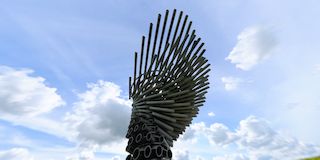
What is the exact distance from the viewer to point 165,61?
1587cm

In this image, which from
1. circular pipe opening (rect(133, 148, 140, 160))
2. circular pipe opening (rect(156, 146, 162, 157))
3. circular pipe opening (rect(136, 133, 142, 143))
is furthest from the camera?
circular pipe opening (rect(136, 133, 142, 143))

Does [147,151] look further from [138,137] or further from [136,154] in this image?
[138,137]

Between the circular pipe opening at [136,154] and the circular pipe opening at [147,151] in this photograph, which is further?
the circular pipe opening at [136,154]

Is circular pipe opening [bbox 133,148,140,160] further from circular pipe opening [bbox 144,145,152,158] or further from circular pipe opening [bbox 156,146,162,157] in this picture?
circular pipe opening [bbox 156,146,162,157]

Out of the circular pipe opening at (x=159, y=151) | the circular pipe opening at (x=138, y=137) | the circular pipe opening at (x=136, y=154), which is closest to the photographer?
the circular pipe opening at (x=159, y=151)

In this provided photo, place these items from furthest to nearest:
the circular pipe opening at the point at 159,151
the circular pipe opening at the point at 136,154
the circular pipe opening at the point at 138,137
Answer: the circular pipe opening at the point at 138,137
the circular pipe opening at the point at 136,154
the circular pipe opening at the point at 159,151

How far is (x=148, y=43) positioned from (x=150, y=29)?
2.11 feet

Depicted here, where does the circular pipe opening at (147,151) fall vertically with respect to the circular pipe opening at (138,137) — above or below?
below

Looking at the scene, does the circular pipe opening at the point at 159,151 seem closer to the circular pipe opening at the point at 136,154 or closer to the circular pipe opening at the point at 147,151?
the circular pipe opening at the point at 147,151

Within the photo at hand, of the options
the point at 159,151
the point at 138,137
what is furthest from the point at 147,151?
the point at 138,137

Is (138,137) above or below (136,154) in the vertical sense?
above

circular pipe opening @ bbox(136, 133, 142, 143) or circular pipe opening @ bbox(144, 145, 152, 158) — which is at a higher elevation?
circular pipe opening @ bbox(136, 133, 142, 143)

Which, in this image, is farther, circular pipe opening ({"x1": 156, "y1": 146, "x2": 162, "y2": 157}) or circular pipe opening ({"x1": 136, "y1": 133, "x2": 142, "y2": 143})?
circular pipe opening ({"x1": 136, "y1": 133, "x2": 142, "y2": 143})

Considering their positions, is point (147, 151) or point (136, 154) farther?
point (136, 154)
